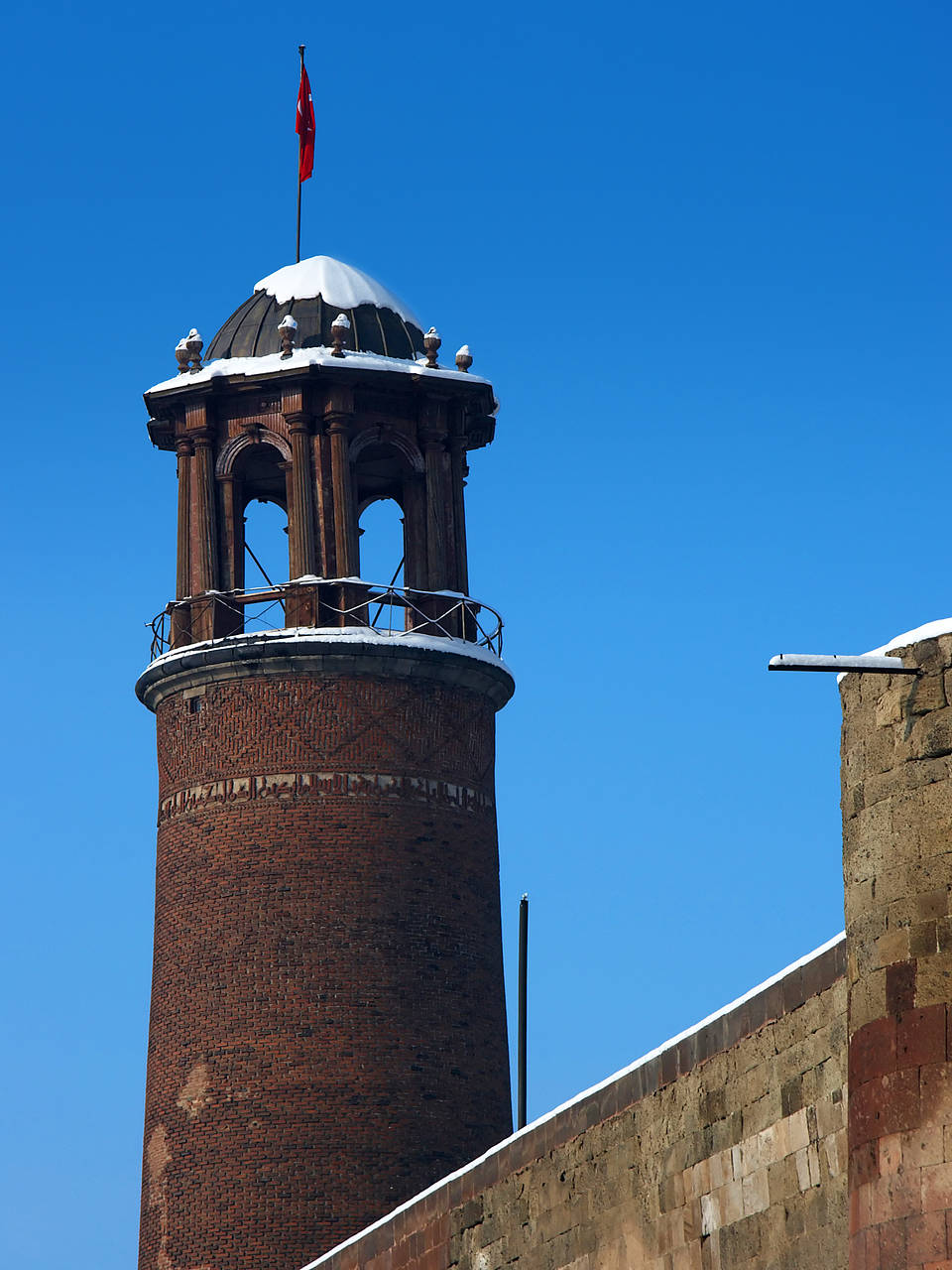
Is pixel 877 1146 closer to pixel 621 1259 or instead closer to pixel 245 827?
pixel 621 1259

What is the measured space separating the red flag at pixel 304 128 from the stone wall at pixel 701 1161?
65.1 ft

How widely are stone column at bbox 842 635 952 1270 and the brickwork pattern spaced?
1833cm

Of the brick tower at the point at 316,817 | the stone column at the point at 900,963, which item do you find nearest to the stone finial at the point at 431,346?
the brick tower at the point at 316,817

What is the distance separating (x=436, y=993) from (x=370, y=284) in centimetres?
1031

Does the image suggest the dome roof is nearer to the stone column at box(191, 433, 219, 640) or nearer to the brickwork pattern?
the stone column at box(191, 433, 219, 640)

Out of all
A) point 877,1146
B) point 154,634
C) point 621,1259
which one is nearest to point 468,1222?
point 621,1259

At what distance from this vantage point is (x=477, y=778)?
33.5 meters

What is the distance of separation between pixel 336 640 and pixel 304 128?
9.00 meters

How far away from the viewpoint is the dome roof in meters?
35.0

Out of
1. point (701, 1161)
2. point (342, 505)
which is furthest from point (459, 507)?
point (701, 1161)

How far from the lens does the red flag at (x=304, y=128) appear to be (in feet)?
123

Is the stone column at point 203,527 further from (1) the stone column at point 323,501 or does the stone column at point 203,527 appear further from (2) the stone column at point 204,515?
(1) the stone column at point 323,501

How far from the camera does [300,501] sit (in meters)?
33.5

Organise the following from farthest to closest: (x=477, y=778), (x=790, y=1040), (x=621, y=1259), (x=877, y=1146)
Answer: (x=477, y=778) < (x=621, y=1259) < (x=790, y=1040) < (x=877, y=1146)
